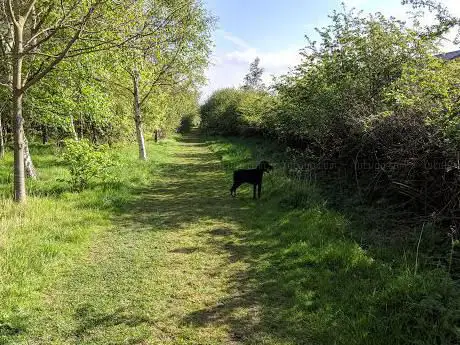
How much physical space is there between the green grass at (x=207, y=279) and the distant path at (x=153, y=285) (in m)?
0.02

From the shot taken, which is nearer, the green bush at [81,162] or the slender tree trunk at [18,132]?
the slender tree trunk at [18,132]

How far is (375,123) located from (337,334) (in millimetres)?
6265

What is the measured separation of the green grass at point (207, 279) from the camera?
4527 millimetres

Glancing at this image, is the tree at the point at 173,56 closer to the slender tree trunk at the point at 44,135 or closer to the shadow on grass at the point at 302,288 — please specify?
the slender tree trunk at the point at 44,135

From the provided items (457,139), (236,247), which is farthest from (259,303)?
(457,139)

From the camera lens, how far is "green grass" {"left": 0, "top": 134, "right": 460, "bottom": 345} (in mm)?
4527

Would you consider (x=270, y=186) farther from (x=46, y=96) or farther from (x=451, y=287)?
(x=46, y=96)

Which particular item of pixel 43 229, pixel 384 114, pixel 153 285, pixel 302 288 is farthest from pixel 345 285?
pixel 43 229

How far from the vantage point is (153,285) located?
5863 mm

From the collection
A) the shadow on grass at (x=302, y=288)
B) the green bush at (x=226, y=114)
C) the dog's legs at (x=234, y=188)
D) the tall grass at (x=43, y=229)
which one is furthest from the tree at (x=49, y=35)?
the green bush at (x=226, y=114)

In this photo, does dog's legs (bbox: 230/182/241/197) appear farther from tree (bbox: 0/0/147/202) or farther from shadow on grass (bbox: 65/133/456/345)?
tree (bbox: 0/0/147/202)

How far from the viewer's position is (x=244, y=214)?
9977 mm

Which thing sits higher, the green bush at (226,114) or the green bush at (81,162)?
the green bush at (226,114)

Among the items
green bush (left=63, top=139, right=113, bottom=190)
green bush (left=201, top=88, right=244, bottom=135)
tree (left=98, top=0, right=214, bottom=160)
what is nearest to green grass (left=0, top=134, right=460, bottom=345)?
green bush (left=63, top=139, right=113, bottom=190)
